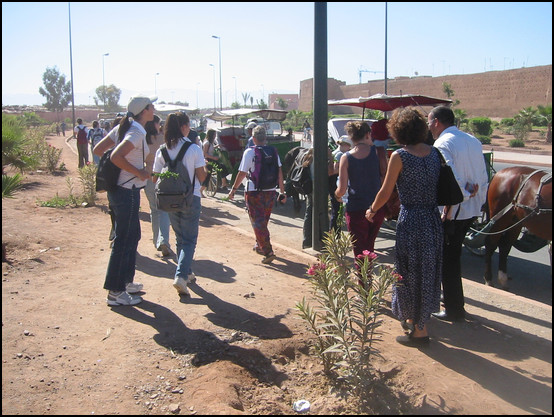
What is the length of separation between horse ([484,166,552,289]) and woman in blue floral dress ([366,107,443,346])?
6.81ft

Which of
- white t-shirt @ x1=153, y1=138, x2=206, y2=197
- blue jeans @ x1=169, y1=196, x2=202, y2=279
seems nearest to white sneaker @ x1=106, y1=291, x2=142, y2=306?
blue jeans @ x1=169, y1=196, x2=202, y2=279

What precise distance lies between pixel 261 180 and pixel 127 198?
2.07 metres

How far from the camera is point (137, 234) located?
4641mm

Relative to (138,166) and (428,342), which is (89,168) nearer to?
(138,166)

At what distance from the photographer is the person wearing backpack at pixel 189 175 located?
486 centimetres

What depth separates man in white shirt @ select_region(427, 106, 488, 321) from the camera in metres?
4.38

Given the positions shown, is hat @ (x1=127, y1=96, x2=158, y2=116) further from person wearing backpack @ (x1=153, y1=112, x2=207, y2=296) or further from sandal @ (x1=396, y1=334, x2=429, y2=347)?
sandal @ (x1=396, y1=334, x2=429, y2=347)

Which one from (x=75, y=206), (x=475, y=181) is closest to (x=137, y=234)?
(x=475, y=181)

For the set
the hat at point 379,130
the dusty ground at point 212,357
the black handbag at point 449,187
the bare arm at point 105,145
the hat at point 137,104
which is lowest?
the dusty ground at point 212,357

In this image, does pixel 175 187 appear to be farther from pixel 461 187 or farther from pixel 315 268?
pixel 461 187

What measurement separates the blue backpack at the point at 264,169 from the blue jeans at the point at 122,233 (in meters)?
1.91

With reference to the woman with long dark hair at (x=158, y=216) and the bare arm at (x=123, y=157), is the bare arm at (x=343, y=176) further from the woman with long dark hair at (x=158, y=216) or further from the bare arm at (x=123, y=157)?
the woman with long dark hair at (x=158, y=216)

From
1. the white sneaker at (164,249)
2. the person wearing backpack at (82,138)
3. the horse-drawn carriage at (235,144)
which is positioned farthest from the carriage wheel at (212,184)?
the person wearing backpack at (82,138)

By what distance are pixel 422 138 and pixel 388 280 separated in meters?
1.09
